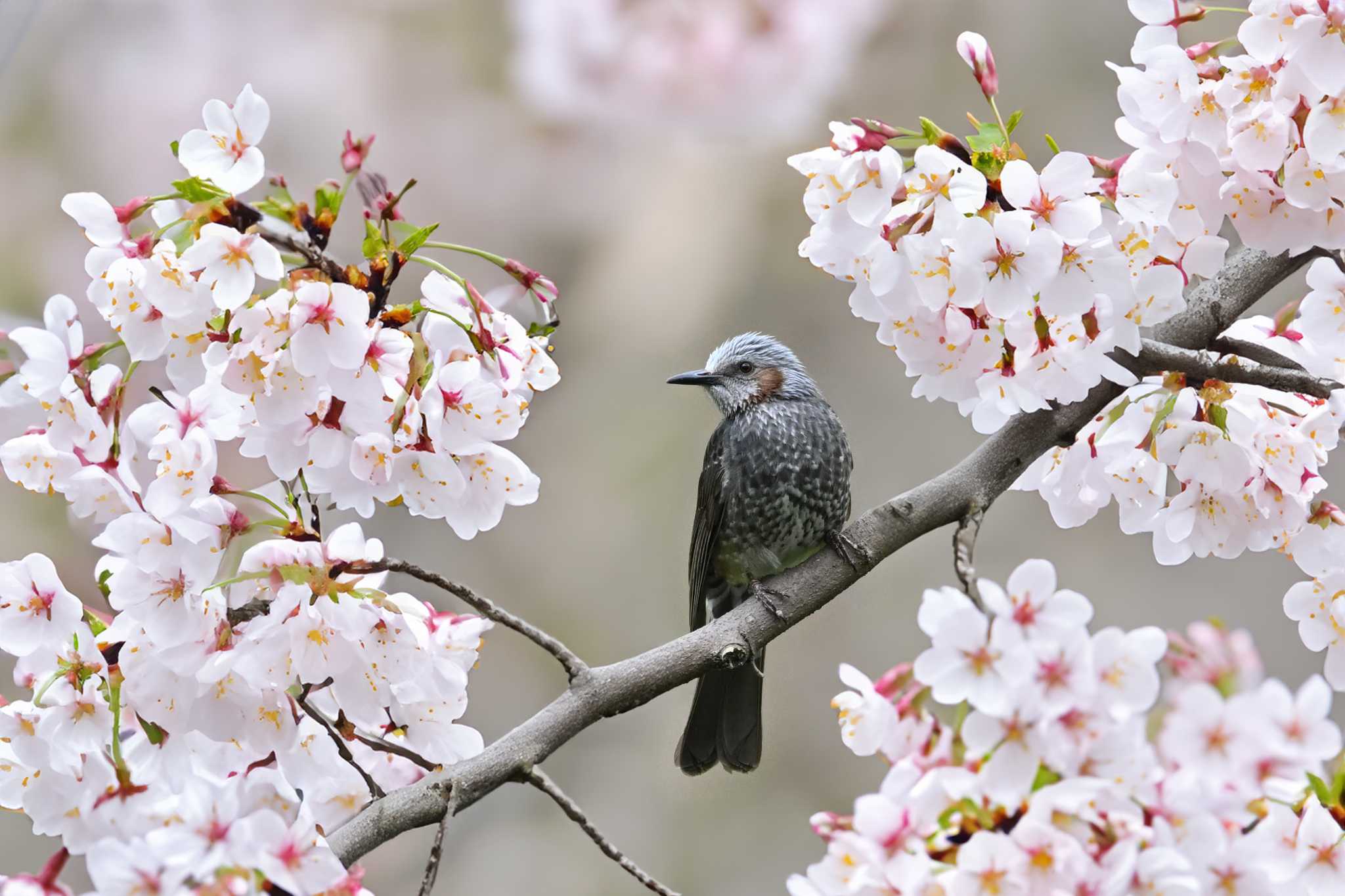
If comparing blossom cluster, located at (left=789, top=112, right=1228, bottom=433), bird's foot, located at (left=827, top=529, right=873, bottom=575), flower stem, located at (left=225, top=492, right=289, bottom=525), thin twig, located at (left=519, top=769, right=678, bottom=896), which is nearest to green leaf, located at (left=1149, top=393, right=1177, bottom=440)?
blossom cluster, located at (left=789, top=112, right=1228, bottom=433)

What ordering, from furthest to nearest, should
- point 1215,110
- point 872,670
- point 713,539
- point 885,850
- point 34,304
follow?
point 872,670 → point 34,304 → point 713,539 → point 1215,110 → point 885,850

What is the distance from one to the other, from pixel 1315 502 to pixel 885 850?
0.90 m

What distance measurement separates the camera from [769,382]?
121 inches

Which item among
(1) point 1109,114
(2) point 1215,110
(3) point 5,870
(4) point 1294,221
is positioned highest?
(2) point 1215,110

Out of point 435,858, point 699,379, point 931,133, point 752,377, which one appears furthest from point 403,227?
point 752,377

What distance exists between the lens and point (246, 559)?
1287 mm

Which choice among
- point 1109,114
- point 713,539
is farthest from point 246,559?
point 1109,114

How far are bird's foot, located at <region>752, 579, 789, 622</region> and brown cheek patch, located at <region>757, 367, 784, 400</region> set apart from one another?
3.69 feet

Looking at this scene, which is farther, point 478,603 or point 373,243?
point 478,603

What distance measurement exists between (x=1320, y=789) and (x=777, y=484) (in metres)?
1.74

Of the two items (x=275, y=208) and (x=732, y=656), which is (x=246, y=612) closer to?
(x=275, y=208)

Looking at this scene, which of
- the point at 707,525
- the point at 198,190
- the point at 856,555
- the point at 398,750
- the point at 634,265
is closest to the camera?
the point at 198,190

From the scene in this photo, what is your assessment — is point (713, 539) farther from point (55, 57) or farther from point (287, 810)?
point (55, 57)

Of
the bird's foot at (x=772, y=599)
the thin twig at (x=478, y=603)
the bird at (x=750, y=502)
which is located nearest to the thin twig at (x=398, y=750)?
the thin twig at (x=478, y=603)
